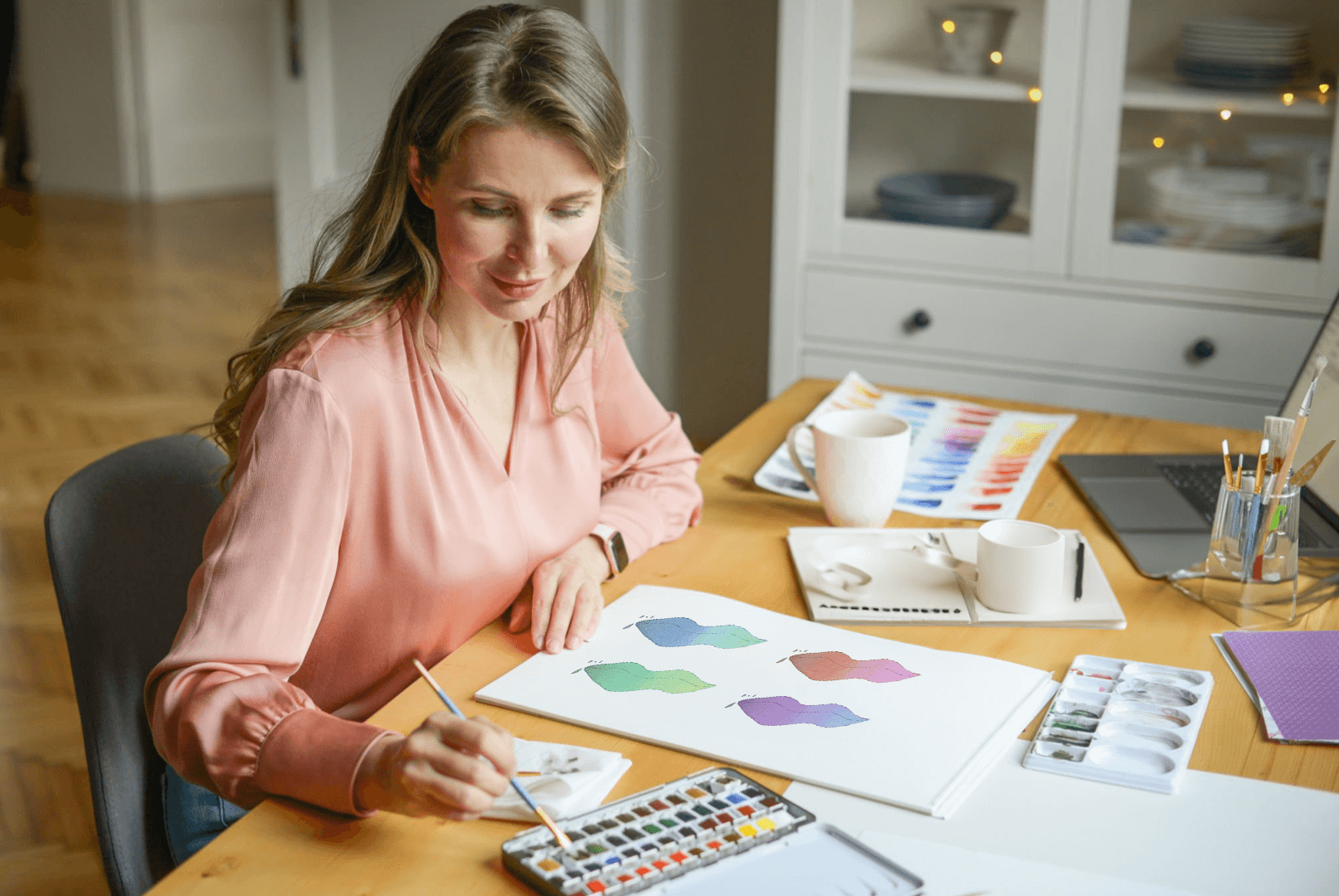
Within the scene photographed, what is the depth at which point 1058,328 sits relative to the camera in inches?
99.6

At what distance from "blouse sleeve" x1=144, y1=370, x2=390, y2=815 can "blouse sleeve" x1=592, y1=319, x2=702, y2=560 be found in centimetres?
37

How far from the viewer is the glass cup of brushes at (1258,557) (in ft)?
4.06

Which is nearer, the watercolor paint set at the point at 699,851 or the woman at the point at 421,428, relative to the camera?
the watercolor paint set at the point at 699,851

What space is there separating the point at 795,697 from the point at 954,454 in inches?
27.0

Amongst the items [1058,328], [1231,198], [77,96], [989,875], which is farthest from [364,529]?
[77,96]

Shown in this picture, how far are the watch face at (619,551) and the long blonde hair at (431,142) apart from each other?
0.87 ft

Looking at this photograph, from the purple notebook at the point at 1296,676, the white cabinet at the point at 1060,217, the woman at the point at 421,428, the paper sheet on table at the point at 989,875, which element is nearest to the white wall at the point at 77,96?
the white cabinet at the point at 1060,217

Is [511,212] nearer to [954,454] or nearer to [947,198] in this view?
[954,454]

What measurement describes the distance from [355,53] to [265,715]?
3081 millimetres

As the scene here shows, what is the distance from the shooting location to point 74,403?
4191mm

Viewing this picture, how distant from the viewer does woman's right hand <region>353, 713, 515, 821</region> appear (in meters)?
0.85

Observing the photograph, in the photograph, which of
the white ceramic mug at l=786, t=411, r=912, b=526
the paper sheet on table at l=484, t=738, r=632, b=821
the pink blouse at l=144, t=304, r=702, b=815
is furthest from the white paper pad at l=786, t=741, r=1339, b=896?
the white ceramic mug at l=786, t=411, r=912, b=526

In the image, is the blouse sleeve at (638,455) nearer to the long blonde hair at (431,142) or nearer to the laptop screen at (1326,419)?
the long blonde hair at (431,142)

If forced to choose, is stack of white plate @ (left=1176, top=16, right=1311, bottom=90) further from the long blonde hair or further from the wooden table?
the long blonde hair
